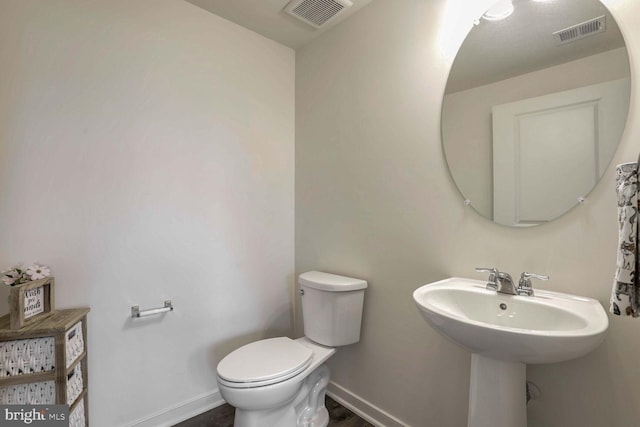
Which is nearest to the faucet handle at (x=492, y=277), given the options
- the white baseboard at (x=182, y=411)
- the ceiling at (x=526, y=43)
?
the ceiling at (x=526, y=43)

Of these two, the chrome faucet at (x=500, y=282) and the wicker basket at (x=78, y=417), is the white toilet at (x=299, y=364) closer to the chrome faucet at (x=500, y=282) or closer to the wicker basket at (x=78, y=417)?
the wicker basket at (x=78, y=417)

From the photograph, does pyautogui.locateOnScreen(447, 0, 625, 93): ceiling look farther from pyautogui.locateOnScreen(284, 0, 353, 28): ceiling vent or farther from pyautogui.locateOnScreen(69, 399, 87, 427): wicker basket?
pyautogui.locateOnScreen(69, 399, 87, 427): wicker basket

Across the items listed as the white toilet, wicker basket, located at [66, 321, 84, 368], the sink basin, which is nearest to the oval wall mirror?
the sink basin

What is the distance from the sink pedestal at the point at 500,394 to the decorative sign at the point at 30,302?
1.69 meters

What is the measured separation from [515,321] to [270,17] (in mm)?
2039

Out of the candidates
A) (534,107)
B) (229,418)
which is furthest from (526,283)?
(229,418)

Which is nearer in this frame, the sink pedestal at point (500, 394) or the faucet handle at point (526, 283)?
the sink pedestal at point (500, 394)

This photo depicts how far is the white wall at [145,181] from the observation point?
135 cm

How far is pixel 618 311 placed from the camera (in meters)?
0.75

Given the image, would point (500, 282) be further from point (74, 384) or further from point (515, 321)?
point (74, 384)

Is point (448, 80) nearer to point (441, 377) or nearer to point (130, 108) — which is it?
point (441, 377)

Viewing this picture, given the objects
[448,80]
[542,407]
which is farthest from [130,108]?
[542,407]

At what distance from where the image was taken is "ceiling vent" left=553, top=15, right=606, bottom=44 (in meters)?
1.04

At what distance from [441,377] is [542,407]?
385mm
